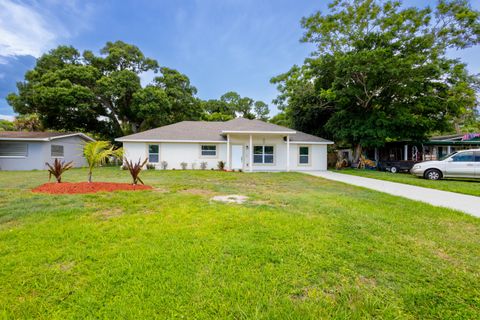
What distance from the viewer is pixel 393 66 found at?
43.4ft

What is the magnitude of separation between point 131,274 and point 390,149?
22621 millimetres

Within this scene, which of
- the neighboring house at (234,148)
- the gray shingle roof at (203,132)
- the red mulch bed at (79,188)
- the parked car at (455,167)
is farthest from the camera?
the neighboring house at (234,148)

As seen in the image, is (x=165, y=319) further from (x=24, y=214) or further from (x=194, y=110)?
(x=194, y=110)

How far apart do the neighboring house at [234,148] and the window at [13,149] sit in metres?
7.68

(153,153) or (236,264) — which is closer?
(236,264)

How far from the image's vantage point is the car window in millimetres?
9664

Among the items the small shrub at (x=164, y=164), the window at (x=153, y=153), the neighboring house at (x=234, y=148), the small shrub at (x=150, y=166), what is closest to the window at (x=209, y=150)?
the neighboring house at (x=234, y=148)

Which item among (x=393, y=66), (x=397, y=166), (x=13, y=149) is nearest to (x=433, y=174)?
(x=397, y=166)

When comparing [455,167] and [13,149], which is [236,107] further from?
[455,167]

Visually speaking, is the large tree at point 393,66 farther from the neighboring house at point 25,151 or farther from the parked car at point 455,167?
the neighboring house at point 25,151

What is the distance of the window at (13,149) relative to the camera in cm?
1501

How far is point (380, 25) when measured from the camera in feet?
50.1

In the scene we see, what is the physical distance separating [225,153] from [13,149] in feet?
51.1

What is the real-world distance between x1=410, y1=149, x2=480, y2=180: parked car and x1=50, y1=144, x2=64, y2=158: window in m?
24.6
